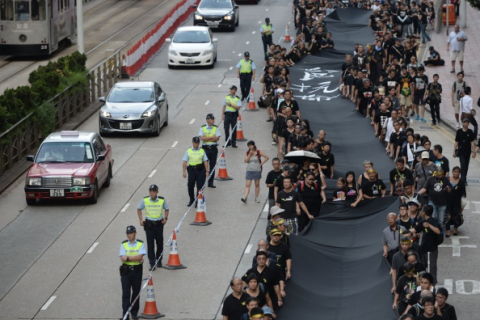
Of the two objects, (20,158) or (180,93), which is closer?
(20,158)

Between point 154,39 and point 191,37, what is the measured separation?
431cm

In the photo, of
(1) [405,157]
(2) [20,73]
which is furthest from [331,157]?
(2) [20,73]

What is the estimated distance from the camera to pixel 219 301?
64.9 feet

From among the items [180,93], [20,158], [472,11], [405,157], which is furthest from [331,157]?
[472,11]

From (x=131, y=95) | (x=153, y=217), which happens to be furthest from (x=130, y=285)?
(x=131, y=95)

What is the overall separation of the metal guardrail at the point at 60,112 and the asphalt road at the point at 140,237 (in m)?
1.00

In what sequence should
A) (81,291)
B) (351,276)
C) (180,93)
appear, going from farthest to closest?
(180,93) < (81,291) < (351,276)

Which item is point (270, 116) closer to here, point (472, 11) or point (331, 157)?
point (331, 157)

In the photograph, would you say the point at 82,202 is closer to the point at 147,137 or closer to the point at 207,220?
the point at 207,220

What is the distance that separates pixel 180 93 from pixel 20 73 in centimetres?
759

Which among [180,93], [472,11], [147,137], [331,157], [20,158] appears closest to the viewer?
[331,157]

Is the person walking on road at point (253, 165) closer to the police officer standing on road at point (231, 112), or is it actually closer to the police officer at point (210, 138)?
the police officer at point (210, 138)

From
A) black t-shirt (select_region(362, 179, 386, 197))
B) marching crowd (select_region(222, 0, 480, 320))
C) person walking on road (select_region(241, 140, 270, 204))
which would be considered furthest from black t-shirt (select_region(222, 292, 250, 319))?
person walking on road (select_region(241, 140, 270, 204))

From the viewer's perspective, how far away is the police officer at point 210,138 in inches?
1098
